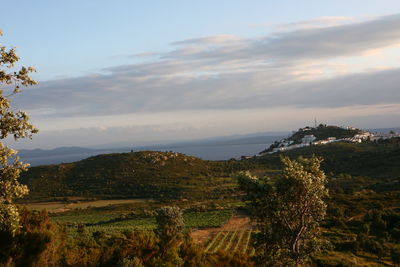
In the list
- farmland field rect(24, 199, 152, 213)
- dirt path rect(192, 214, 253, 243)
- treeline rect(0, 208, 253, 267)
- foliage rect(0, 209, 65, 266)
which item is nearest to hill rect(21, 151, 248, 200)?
farmland field rect(24, 199, 152, 213)

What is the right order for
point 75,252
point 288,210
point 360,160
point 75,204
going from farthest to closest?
point 360,160 → point 75,204 → point 75,252 → point 288,210

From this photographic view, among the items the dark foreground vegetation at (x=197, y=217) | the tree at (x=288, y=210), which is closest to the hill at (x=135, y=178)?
the dark foreground vegetation at (x=197, y=217)

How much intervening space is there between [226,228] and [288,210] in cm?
4145

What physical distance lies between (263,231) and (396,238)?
106 ft

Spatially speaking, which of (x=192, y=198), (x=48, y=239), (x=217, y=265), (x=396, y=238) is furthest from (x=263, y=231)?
(x=192, y=198)

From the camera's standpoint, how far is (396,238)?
41250 mm

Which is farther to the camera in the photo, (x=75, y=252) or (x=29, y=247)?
(x=75, y=252)

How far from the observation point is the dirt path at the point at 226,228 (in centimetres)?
5059

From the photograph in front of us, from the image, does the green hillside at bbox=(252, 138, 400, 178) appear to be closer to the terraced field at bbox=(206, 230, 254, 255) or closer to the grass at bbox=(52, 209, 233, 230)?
the grass at bbox=(52, 209, 233, 230)

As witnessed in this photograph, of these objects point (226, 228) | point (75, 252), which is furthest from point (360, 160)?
point (75, 252)

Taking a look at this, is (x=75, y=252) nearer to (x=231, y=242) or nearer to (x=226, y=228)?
(x=231, y=242)

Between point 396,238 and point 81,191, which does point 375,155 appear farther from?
point 81,191

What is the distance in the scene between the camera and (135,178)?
116 meters

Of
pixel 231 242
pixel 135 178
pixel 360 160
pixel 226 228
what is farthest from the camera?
pixel 135 178
